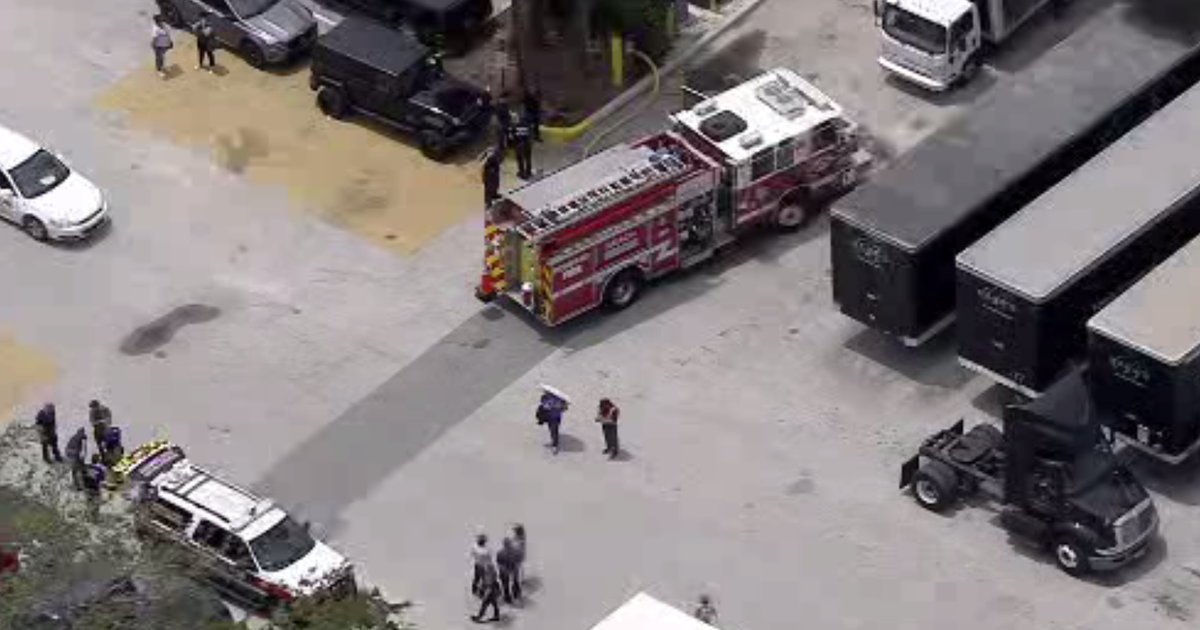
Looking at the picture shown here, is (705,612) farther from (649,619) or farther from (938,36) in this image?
(938,36)

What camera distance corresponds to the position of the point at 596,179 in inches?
1939

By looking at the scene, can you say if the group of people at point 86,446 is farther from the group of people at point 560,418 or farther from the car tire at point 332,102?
the car tire at point 332,102

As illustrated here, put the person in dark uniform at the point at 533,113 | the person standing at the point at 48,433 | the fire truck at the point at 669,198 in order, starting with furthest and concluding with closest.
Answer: the person in dark uniform at the point at 533,113 < the fire truck at the point at 669,198 < the person standing at the point at 48,433

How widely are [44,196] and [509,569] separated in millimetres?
14679

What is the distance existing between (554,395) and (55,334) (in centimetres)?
1020

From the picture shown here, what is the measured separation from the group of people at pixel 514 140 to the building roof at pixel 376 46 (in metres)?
1.99

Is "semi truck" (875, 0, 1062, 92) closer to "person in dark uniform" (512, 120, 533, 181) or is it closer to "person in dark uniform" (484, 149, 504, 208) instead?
"person in dark uniform" (512, 120, 533, 181)

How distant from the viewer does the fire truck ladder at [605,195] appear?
48281 mm

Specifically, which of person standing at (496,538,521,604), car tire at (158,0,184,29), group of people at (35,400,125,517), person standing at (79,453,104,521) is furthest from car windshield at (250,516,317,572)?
car tire at (158,0,184,29)

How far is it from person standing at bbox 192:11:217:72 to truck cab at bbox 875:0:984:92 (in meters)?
13.8

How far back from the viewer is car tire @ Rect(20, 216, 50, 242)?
52.4 metres

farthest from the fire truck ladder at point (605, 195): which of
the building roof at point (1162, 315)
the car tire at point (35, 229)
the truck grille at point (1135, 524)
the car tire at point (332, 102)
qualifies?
the truck grille at point (1135, 524)

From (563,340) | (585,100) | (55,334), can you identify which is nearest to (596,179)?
(563,340)

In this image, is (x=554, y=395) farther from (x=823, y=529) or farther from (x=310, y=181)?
(x=310, y=181)
